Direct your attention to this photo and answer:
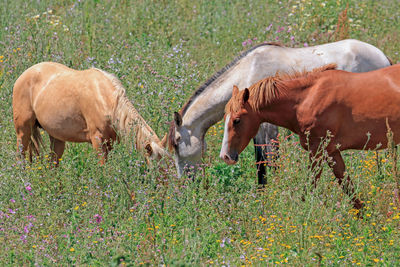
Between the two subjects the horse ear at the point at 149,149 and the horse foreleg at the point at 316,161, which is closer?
the horse foreleg at the point at 316,161

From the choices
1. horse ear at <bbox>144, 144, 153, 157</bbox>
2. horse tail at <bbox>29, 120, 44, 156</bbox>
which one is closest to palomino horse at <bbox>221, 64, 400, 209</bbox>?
horse ear at <bbox>144, 144, 153, 157</bbox>

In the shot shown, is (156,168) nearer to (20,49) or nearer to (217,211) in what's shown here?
(217,211)

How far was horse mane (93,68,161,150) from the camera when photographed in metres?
6.48

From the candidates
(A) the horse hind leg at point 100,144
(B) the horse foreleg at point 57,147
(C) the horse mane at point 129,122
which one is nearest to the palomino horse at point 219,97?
(C) the horse mane at point 129,122

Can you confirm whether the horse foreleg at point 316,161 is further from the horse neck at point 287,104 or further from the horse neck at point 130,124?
the horse neck at point 130,124

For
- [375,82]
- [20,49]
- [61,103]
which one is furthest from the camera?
[20,49]

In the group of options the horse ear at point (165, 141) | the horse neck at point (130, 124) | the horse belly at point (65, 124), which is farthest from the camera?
the horse belly at point (65, 124)

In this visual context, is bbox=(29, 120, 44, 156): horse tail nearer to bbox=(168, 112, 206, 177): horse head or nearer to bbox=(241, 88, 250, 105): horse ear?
bbox=(168, 112, 206, 177): horse head

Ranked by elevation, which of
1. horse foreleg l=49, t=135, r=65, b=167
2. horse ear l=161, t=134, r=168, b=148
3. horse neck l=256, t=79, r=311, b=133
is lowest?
horse foreleg l=49, t=135, r=65, b=167

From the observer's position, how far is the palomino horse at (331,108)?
582cm

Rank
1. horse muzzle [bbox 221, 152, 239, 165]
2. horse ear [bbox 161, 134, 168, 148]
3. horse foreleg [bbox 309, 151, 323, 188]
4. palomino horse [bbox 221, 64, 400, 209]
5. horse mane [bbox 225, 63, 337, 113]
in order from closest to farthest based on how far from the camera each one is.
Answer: horse foreleg [bbox 309, 151, 323, 188]
palomino horse [bbox 221, 64, 400, 209]
horse mane [bbox 225, 63, 337, 113]
horse muzzle [bbox 221, 152, 239, 165]
horse ear [bbox 161, 134, 168, 148]

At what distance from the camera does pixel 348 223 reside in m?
5.50

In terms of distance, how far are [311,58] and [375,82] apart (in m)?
1.64

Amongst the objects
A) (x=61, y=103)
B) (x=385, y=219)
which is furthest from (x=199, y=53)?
(x=385, y=219)
